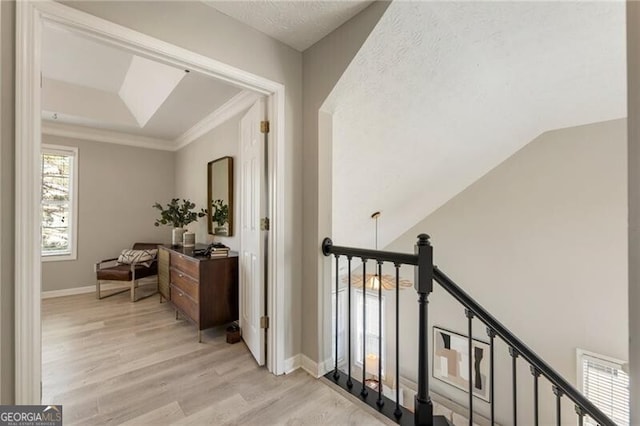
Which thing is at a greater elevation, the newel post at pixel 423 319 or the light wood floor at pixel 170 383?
the newel post at pixel 423 319

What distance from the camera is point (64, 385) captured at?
1.80 m

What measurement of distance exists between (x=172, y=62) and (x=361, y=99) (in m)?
1.21

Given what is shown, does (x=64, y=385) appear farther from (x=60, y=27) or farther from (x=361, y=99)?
(x=361, y=99)

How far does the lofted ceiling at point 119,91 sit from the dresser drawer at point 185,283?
5.97 ft

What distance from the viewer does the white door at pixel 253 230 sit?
201 centimetres

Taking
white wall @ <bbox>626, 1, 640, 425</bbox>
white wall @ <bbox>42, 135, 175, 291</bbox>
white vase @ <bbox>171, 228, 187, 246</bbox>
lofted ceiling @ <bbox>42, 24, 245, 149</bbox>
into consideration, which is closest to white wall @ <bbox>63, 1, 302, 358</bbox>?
lofted ceiling @ <bbox>42, 24, 245, 149</bbox>

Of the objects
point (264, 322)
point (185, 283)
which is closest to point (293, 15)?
point (264, 322)

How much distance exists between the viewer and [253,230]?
2.14 m

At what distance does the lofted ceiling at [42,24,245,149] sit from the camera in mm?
→ 2650

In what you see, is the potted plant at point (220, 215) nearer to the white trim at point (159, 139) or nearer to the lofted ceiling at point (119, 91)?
the white trim at point (159, 139)

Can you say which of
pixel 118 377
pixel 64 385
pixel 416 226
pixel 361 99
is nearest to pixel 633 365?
pixel 361 99

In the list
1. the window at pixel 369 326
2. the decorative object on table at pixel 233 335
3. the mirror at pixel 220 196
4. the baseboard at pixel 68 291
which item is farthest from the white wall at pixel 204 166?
the window at pixel 369 326

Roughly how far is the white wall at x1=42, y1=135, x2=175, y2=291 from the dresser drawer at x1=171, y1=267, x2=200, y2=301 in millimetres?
1961

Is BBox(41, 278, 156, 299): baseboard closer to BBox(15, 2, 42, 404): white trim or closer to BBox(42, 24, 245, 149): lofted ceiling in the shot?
BBox(42, 24, 245, 149): lofted ceiling
